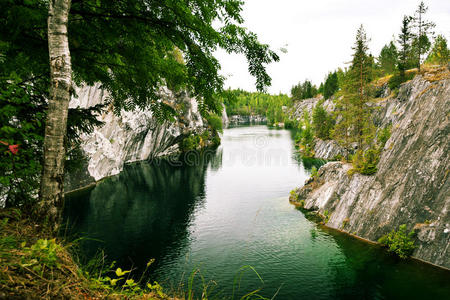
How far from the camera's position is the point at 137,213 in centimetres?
3250

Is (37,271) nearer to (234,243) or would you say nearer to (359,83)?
(234,243)

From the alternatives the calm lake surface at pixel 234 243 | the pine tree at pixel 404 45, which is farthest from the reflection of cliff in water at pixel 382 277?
the pine tree at pixel 404 45

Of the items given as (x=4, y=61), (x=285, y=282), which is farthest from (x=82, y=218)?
(x=4, y=61)

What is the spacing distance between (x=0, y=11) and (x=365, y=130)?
121ft

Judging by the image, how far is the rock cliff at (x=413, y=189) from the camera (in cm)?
2136

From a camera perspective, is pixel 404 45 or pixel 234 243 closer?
pixel 234 243

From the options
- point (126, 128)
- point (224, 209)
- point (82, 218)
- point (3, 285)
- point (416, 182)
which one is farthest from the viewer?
point (126, 128)

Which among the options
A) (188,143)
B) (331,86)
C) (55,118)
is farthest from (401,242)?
(331,86)

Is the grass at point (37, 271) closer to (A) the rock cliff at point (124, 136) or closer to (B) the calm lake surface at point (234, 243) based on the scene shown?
(B) the calm lake surface at point (234, 243)

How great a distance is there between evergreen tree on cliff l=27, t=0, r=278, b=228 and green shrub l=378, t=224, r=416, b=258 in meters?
23.5

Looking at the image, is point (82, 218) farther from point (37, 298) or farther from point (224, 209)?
point (37, 298)

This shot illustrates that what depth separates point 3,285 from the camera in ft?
8.40

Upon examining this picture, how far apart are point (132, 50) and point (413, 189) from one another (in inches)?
1037

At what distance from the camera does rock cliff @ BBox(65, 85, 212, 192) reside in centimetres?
4488
